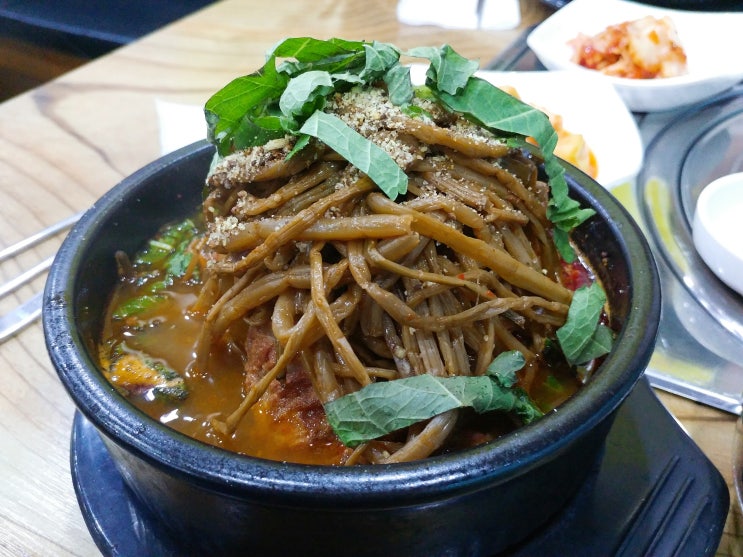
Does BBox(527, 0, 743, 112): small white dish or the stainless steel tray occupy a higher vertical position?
BBox(527, 0, 743, 112): small white dish

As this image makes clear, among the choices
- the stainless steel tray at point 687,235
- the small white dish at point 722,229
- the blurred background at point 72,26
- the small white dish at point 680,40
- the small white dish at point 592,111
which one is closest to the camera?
the stainless steel tray at point 687,235

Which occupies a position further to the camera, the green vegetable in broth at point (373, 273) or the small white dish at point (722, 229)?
the small white dish at point (722, 229)

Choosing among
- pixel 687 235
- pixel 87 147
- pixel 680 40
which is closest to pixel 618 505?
pixel 687 235

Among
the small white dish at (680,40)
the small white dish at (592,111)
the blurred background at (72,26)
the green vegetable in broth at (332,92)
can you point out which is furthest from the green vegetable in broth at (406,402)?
the blurred background at (72,26)

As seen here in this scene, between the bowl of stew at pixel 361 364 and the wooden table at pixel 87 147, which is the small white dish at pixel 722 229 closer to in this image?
the wooden table at pixel 87 147

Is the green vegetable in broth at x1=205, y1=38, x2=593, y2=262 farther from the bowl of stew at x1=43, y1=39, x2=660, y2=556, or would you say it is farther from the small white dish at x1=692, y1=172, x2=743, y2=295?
the small white dish at x1=692, y1=172, x2=743, y2=295

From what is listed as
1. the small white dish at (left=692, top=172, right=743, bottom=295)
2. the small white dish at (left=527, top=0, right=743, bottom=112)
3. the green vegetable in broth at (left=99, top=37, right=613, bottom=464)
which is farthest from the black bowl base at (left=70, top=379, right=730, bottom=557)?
the small white dish at (left=527, top=0, right=743, bottom=112)
